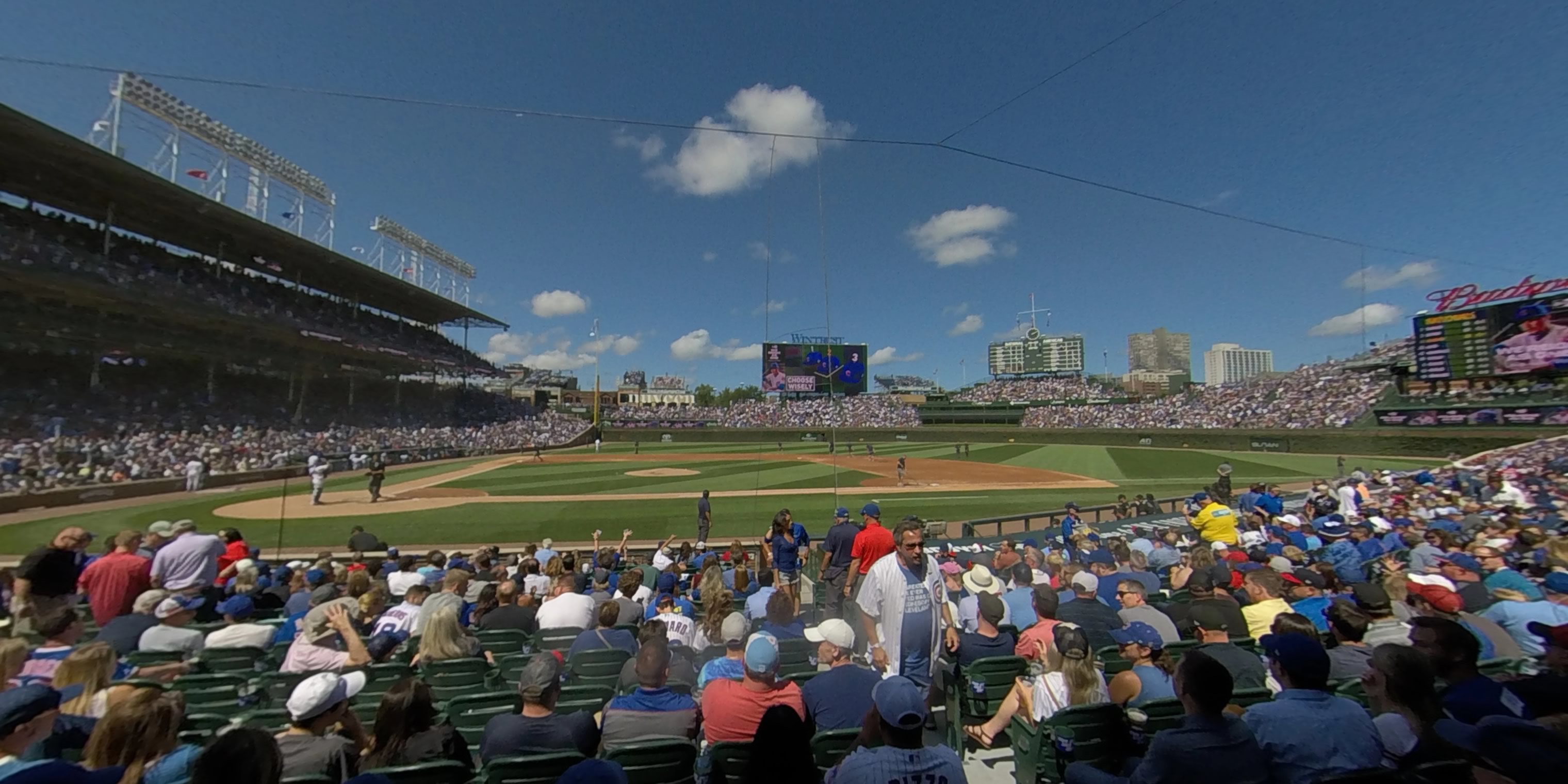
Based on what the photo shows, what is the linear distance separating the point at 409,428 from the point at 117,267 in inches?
692

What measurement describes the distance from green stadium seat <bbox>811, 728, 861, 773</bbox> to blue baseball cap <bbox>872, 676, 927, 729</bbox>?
0.97m

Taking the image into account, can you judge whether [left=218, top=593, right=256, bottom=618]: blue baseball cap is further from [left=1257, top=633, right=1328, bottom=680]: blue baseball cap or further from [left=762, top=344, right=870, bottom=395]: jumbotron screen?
[left=762, top=344, right=870, bottom=395]: jumbotron screen

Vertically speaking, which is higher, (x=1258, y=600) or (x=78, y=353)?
(x=78, y=353)

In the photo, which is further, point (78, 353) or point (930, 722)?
point (78, 353)

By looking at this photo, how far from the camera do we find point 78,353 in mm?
28812

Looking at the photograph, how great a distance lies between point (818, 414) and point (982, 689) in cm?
6507

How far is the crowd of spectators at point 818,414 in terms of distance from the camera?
66375mm

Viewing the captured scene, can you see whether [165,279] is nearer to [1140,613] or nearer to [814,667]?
[814,667]

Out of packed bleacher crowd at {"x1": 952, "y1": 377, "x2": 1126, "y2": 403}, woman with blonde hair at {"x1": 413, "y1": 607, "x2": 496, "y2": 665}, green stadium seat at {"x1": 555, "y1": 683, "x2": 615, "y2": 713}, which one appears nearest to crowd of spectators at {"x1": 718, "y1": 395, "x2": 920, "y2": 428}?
packed bleacher crowd at {"x1": 952, "y1": 377, "x2": 1126, "y2": 403}

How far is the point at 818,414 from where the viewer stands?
6981cm

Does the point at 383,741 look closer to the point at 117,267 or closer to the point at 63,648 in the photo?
the point at 63,648

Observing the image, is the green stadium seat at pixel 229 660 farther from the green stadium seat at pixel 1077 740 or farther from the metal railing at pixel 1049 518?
the metal railing at pixel 1049 518

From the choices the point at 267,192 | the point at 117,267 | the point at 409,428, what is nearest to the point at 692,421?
the point at 409,428

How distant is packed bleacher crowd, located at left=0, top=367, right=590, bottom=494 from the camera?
2238 centimetres
